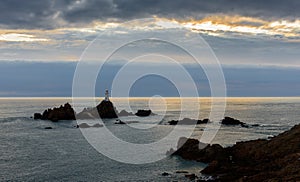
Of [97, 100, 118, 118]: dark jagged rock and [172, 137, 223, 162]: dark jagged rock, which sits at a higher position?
[97, 100, 118, 118]: dark jagged rock

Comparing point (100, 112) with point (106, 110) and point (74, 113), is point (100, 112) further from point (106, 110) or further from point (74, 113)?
point (74, 113)

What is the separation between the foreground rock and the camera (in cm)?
4024

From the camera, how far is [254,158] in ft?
179

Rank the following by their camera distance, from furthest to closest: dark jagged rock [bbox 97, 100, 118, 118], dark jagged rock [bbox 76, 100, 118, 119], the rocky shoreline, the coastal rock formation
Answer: dark jagged rock [bbox 97, 100, 118, 118], dark jagged rock [bbox 76, 100, 118, 119], the rocky shoreline, the coastal rock formation

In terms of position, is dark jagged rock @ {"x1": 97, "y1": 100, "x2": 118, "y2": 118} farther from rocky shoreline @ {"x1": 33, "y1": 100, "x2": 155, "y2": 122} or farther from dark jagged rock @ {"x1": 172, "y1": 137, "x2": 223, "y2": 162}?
dark jagged rock @ {"x1": 172, "y1": 137, "x2": 223, "y2": 162}


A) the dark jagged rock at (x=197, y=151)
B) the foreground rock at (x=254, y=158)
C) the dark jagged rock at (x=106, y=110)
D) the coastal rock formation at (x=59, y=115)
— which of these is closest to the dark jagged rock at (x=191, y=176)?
the foreground rock at (x=254, y=158)

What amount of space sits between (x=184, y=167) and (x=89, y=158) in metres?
20.5

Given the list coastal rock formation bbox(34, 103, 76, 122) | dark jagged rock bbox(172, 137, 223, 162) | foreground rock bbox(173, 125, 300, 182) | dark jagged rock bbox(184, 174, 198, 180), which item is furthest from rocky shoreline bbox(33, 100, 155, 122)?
dark jagged rock bbox(184, 174, 198, 180)

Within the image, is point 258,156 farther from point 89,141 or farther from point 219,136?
point 89,141

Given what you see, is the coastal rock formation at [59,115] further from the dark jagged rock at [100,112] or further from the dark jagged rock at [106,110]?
the dark jagged rock at [106,110]

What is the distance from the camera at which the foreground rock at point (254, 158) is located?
4024 cm

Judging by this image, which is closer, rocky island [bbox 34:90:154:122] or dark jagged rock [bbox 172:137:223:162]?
dark jagged rock [bbox 172:137:223:162]

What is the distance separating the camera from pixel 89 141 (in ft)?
300

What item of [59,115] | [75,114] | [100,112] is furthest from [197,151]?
[75,114]
